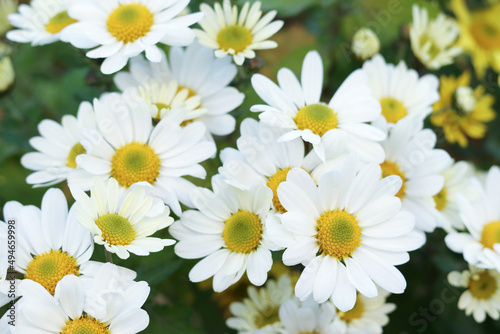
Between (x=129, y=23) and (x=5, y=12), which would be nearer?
(x=129, y=23)

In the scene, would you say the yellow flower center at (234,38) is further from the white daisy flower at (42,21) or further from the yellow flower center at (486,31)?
the yellow flower center at (486,31)

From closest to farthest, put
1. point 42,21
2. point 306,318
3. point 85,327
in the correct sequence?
point 85,327 < point 306,318 < point 42,21

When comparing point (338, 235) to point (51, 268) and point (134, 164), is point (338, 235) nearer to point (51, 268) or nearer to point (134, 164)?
point (134, 164)

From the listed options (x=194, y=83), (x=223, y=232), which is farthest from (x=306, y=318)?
(x=194, y=83)

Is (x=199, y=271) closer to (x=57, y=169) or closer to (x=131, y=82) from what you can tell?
(x=57, y=169)

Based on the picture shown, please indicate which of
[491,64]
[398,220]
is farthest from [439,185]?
[491,64]

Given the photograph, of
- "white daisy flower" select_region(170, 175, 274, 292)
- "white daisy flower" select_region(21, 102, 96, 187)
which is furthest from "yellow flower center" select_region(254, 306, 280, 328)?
"white daisy flower" select_region(21, 102, 96, 187)
